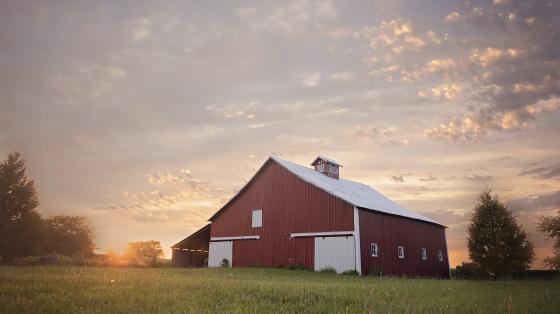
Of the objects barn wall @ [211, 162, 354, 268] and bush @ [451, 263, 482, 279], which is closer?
barn wall @ [211, 162, 354, 268]

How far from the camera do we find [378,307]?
8.46 meters

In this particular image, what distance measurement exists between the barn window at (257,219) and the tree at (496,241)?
17873 mm

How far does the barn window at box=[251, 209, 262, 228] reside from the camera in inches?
1226

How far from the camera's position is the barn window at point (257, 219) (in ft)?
102

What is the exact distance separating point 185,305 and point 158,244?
49920 mm

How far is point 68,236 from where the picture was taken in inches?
2153

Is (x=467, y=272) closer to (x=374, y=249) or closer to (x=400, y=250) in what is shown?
(x=400, y=250)

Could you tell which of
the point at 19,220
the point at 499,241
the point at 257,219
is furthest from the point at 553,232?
the point at 19,220

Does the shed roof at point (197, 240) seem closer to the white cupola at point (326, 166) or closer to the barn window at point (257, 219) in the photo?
the barn window at point (257, 219)

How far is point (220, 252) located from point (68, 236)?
32.5 meters

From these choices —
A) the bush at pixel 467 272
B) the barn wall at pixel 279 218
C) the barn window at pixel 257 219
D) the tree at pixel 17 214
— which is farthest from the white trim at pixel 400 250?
the tree at pixel 17 214

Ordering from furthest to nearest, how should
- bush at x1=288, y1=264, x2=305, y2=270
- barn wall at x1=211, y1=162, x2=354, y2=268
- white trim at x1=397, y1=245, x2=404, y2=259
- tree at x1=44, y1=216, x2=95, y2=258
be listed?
tree at x1=44, y1=216, x2=95, y2=258 < white trim at x1=397, y1=245, x2=404, y2=259 < barn wall at x1=211, y1=162, x2=354, y2=268 < bush at x1=288, y1=264, x2=305, y2=270

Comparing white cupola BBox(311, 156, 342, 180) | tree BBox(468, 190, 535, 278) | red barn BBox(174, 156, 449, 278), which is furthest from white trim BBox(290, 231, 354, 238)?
tree BBox(468, 190, 535, 278)

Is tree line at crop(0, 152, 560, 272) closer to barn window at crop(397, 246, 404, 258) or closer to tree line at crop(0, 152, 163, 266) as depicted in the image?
tree line at crop(0, 152, 163, 266)
